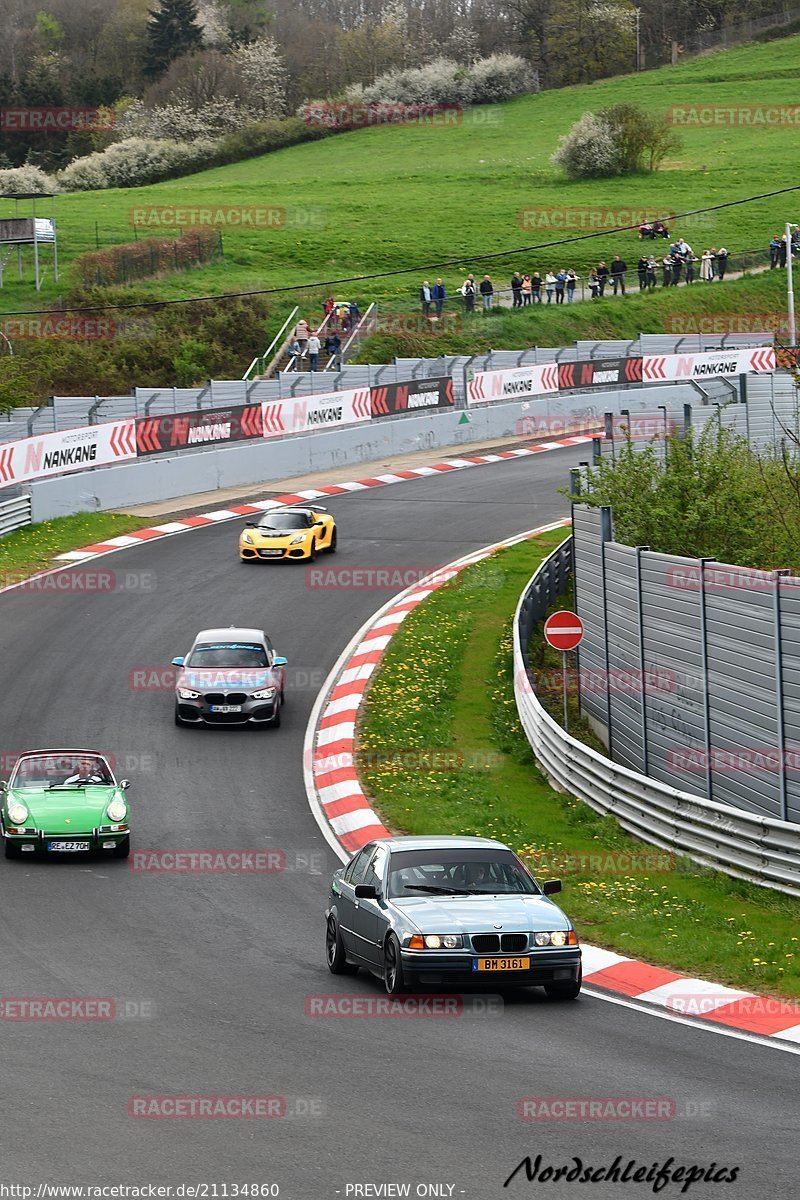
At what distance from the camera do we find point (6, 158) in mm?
117812

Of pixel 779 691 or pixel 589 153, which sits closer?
pixel 779 691

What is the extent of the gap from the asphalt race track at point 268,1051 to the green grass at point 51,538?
10.00 meters

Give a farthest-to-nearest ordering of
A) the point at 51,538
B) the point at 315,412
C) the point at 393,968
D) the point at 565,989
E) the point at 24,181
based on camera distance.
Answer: the point at 24,181 < the point at 315,412 < the point at 51,538 < the point at 565,989 < the point at 393,968

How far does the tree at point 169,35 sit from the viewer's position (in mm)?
128750

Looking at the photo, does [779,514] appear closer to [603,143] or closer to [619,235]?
[619,235]

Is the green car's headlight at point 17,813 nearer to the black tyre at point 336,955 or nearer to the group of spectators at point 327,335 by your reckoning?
the black tyre at point 336,955

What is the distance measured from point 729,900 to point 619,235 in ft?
228

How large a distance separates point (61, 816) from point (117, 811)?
0.61 m

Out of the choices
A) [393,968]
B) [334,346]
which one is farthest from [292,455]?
[393,968]

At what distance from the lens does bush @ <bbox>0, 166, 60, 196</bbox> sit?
102250mm

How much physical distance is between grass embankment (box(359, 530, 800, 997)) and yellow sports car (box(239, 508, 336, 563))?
343cm

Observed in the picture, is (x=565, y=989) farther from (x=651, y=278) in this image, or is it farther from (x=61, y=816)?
(x=651, y=278)

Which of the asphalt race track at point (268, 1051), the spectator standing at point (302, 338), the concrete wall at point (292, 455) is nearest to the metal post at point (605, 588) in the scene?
the asphalt race track at point (268, 1051)

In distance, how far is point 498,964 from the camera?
12.2 metres
